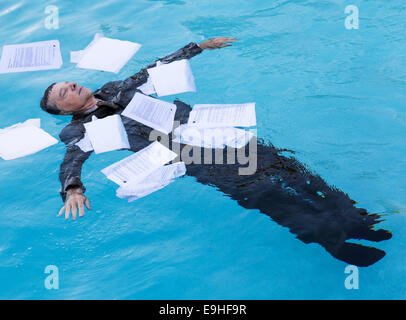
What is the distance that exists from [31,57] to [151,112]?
5.38 ft

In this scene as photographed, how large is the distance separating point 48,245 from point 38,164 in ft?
2.64

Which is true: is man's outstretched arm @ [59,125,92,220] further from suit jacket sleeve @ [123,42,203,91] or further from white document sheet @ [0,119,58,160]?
suit jacket sleeve @ [123,42,203,91]

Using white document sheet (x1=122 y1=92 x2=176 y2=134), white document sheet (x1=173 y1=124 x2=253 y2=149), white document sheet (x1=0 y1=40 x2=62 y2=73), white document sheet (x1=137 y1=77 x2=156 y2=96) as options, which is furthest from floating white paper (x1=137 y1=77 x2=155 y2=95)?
white document sheet (x1=0 y1=40 x2=62 y2=73)

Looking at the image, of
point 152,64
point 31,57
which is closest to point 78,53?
point 31,57

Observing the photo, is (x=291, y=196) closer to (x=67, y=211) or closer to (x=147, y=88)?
(x=67, y=211)

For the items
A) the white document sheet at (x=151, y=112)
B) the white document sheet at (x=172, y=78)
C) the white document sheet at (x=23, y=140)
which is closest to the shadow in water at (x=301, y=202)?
the white document sheet at (x=151, y=112)

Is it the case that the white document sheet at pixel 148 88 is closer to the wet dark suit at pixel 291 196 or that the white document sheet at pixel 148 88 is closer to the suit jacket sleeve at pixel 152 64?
the suit jacket sleeve at pixel 152 64

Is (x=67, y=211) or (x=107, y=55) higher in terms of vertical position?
(x=107, y=55)

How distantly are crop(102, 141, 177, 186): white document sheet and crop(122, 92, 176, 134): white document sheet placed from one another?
0.18m

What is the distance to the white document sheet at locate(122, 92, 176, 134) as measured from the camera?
303 cm

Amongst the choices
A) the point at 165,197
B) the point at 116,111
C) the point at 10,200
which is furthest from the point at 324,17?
the point at 10,200

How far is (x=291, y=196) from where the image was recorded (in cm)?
237

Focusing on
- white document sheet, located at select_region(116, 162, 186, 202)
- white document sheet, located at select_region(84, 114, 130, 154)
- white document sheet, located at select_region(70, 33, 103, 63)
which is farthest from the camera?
white document sheet, located at select_region(70, 33, 103, 63)

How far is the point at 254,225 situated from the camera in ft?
8.49
